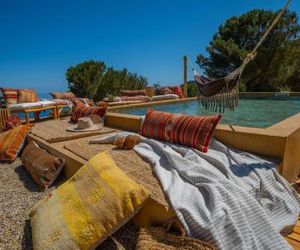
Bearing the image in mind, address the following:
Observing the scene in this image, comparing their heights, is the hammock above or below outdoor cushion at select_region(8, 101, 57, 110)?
above

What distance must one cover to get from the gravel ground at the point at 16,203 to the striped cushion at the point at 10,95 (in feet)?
8.80

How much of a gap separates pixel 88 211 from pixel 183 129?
1292 mm

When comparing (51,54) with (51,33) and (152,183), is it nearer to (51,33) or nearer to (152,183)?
(51,33)

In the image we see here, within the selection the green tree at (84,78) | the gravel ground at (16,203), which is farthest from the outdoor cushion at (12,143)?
the green tree at (84,78)

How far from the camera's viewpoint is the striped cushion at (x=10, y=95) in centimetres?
524

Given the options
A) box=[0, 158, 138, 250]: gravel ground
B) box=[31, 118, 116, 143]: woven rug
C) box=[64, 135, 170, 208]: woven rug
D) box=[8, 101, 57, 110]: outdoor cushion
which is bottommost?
box=[0, 158, 138, 250]: gravel ground

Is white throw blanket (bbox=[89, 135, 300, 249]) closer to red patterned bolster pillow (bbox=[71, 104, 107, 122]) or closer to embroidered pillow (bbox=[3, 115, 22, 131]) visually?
red patterned bolster pillow (bbox=[71, 104, 107, 122])

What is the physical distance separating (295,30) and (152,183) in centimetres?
1235

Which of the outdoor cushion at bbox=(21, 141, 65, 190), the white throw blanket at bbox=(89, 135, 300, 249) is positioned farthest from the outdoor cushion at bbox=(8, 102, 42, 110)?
the white throw blanket at bbox=(89, 135, 300, 249)

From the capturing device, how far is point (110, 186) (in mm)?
1552

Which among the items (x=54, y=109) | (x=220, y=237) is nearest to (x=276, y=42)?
(x=54, y=109)

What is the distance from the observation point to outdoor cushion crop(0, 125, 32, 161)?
3.20 metres

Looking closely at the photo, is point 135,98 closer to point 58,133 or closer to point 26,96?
point 26,96

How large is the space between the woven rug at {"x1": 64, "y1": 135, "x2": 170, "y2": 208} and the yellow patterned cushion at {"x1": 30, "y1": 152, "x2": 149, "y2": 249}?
14 cm
